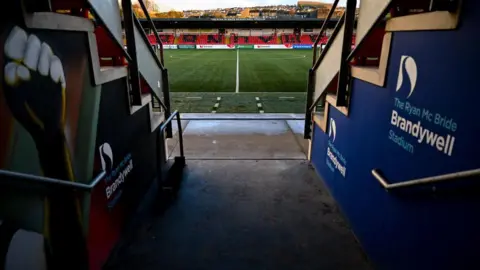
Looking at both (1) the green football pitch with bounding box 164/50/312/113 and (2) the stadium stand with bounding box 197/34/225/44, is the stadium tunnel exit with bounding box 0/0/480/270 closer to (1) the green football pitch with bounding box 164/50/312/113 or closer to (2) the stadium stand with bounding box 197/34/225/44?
(1) the green football pitch with bounding box 164/50/312/113

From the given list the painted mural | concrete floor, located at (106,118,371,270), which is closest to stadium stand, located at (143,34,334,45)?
concrete floor, located at (106,118,371,270)

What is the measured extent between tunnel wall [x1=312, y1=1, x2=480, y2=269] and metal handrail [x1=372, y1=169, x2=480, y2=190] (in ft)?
0.19

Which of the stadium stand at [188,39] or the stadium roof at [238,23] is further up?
the stadium roof at [238,23]

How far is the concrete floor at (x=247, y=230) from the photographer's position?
9.27 ft

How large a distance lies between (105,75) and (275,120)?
5.40m

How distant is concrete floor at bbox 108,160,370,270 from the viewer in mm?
2826

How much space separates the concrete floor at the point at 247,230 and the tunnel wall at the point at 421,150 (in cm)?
37

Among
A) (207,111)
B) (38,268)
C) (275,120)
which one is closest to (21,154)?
(38,268)

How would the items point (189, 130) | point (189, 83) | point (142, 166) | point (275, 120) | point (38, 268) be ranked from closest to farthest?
point (38, 268), point (142, 166), point (189, 130), point (275, 120), point (189, 83)

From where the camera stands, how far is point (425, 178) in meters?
1.99

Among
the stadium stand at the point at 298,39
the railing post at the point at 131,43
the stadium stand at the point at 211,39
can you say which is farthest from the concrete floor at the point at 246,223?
the stadium stand at the point at 211,39

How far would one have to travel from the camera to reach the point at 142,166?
3916 mm

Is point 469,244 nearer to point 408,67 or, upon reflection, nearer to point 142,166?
point 408,67

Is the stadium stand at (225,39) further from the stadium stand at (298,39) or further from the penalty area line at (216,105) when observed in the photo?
the penalty area line at (216,105)
